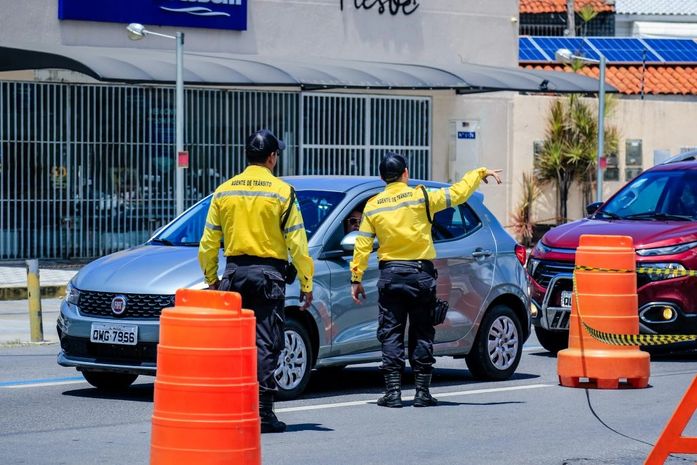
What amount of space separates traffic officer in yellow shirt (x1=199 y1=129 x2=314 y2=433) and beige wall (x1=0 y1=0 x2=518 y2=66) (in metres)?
16.8

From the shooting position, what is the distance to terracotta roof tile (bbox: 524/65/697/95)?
37000 millimetres

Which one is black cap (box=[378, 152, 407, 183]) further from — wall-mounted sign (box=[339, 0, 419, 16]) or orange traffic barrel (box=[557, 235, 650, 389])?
wall-mounted sign (box=[339, 0, 419, 16])

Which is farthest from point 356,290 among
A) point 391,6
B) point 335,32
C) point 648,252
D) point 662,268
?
point 391,6

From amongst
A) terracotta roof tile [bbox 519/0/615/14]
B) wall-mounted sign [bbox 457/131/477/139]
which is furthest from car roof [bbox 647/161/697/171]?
terracotta roof tile [bbox 519/0/615/14]

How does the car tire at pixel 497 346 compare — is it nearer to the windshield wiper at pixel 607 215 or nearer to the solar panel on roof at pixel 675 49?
the windshield wiper at pixel 607 215

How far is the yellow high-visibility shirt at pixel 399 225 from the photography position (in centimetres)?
1069

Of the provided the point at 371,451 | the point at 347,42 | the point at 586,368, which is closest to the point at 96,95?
the point at 347,42

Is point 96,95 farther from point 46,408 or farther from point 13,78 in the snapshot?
point 46,408

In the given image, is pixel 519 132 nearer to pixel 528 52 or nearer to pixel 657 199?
pixel 528 52

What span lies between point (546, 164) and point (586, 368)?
71.8 feet

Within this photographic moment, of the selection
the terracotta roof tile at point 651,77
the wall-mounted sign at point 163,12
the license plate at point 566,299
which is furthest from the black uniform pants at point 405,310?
the terracotta roof tile at point 651,77

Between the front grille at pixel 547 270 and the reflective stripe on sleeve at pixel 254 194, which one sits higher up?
the reflective stripe on sleeve at pixel 254 194

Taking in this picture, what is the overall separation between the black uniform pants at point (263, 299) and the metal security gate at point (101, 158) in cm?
1718

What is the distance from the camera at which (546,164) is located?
33.5 m
